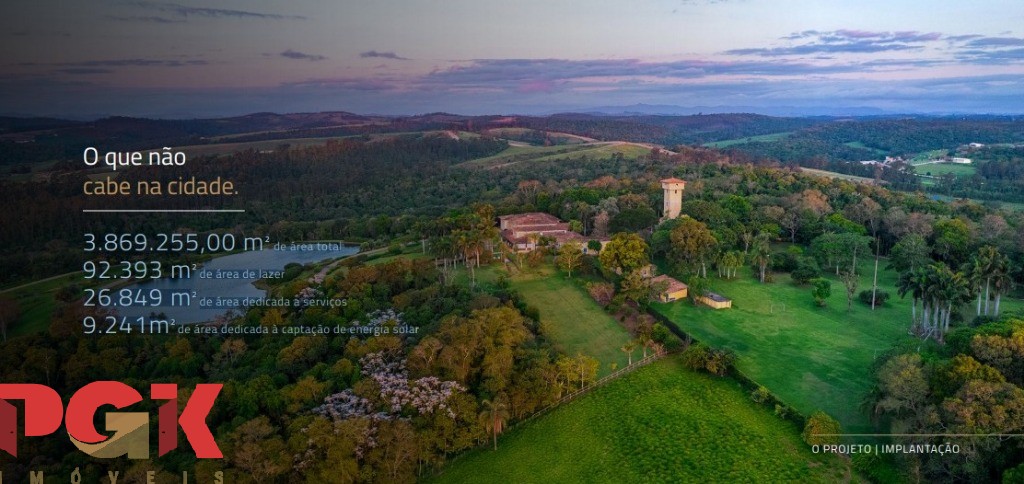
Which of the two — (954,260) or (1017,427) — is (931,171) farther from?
(1017,427)

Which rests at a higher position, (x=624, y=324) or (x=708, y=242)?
(x=708, y=242)

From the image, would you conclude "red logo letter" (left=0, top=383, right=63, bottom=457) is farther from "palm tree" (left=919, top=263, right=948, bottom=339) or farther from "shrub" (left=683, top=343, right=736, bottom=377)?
"palm tree" (left=919, top=263, right=948, bottom=339)

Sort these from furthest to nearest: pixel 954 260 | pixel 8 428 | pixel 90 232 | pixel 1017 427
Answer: pixel 954 260
pixel 90 232
pixel 8 428
pixel 1017 427

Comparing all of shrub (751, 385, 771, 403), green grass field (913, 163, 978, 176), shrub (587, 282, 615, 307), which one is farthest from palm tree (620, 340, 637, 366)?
green grass field (913, 163, 978, 176)

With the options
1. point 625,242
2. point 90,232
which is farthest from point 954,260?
point 90,232

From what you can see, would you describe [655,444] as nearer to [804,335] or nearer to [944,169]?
[804,335]

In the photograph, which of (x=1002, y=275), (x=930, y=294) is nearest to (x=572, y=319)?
(x=930, y=294)

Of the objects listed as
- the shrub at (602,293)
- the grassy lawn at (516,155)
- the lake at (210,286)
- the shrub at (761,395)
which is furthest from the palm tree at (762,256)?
the grassy lawn at (516,155)
